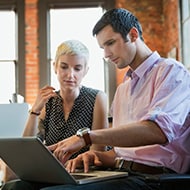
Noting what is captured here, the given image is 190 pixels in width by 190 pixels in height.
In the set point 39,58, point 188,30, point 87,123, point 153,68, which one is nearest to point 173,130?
point 153,68

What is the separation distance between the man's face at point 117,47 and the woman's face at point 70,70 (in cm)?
56

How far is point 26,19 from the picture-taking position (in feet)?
19.6

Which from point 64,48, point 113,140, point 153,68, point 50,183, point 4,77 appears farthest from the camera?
point 4,77

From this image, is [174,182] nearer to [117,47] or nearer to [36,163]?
[36,163]

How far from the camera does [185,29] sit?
16.1 ft

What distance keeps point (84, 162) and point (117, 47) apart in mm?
502

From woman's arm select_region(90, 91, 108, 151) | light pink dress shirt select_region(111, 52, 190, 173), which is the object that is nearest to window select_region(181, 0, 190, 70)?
woman's arm select_region(90, 91, 108, 151)

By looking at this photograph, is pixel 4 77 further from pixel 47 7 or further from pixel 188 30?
pixel 188 30

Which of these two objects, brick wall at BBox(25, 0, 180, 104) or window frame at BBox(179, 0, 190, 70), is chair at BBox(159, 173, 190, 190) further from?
Result: brick wall at BBox(25, 0, 180, 104)

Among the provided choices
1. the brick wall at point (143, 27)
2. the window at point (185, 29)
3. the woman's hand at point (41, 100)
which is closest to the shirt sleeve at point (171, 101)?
the woman's hand at point (41, 100)

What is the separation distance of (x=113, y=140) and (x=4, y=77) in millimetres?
4631

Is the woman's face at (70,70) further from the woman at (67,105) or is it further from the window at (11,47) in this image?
the window at (11,47)

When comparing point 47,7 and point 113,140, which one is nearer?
point 113,140

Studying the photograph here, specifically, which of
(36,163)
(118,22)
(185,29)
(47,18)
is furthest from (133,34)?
(47,18)
